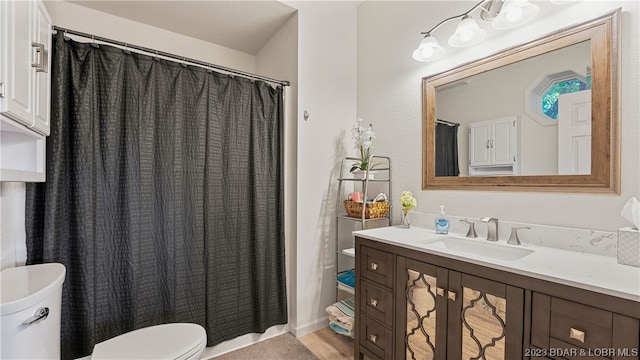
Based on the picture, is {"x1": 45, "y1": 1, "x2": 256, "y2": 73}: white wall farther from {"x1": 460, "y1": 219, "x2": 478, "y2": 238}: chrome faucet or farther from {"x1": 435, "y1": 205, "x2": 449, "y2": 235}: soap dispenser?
{"x1": 460, "y1": 219, "x2": 478, "y2": 238}: chrome faucet

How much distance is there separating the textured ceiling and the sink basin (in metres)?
2.01

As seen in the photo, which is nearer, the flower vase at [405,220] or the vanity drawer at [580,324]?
the vanity drawer at [580,324]

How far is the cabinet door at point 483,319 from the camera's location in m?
1.03

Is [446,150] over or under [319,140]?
under

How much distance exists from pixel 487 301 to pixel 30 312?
1.70m

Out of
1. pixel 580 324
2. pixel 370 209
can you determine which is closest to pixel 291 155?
pixel 370 209

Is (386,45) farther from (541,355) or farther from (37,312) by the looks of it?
(37,312)

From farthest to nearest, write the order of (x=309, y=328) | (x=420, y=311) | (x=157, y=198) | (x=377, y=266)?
1. (x=309, y=328)
2. (x=157, y=198)
3. (x=377, y=266)
4. (x=420, y=311)

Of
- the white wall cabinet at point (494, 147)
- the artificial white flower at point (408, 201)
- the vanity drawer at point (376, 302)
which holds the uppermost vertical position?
the white wall cabinet at point (494, 147)

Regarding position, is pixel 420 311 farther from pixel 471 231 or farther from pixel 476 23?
pixel 476 23

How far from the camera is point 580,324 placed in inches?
34.8

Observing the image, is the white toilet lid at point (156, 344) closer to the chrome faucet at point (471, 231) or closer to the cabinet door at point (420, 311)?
the cabinet door at point (420, 311)

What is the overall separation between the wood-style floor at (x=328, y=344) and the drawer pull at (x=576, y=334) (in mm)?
1354

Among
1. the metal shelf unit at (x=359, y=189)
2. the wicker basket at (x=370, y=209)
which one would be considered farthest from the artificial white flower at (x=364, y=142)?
the wicker basket at (x=370, y=209)
